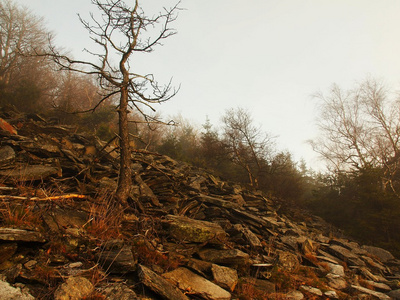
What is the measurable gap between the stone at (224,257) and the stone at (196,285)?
69cm

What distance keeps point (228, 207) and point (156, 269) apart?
462 cm

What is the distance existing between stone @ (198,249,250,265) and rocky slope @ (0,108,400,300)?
0.02 metres

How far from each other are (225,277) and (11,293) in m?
2.79

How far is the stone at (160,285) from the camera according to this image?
269cm

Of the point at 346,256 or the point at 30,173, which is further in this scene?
the point at 346,256

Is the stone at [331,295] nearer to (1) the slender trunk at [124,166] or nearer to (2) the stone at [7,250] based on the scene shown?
(1) the slender trunk at [124,166]

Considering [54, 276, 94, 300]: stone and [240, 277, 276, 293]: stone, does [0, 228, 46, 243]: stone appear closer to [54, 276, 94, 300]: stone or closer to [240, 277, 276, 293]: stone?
[54, 276, 94, 300]: stone

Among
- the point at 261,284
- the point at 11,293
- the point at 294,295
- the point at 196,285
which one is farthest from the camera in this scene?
the point at 261,284

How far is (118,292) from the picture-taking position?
2.58 m

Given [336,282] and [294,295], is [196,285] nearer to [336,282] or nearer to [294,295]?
[294,295]

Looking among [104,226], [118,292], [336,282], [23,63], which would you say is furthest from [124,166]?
[23,63]

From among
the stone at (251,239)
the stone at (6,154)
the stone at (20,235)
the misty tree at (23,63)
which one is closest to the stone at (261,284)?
the stone at (251,239)

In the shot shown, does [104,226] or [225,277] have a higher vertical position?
[104,226]

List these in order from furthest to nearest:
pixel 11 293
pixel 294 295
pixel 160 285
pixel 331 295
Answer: pixel 331 295
pixel 294 295
pixel 160 285
pixel 11 293
